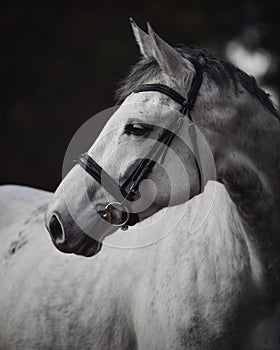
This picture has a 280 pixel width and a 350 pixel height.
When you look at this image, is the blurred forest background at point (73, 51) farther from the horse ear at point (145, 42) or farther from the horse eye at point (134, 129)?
the horse eye at point (134, 129)

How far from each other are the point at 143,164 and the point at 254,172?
0.52 m

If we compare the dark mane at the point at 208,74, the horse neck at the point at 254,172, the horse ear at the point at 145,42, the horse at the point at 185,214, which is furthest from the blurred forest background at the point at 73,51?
the horse neck at the point at 254,172

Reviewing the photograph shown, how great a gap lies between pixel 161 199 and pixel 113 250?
2.39 feet

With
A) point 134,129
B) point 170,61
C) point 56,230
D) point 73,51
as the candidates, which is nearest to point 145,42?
point 170,61

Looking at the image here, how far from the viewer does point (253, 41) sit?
47.3ft

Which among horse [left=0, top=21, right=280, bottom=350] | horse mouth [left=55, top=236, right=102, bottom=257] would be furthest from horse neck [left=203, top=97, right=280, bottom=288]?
horse mouth [left=55, top=236, right=102, bottom=257]

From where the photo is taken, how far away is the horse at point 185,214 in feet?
11.4

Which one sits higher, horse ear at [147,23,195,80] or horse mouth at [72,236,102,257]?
horse ear at [147,23,195,80]

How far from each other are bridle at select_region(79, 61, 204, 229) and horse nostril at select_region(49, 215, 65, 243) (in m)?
0.19

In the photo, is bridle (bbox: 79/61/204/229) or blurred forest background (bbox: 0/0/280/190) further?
blurred forest background (bbox: 0/0/280/190)

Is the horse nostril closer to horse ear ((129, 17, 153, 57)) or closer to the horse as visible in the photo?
the horse

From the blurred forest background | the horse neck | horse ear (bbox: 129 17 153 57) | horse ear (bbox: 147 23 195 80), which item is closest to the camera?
horse ear (bbox: 147 23 195 80)

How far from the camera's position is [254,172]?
3617 mm

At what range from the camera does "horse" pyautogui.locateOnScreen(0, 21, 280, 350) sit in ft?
11.4
